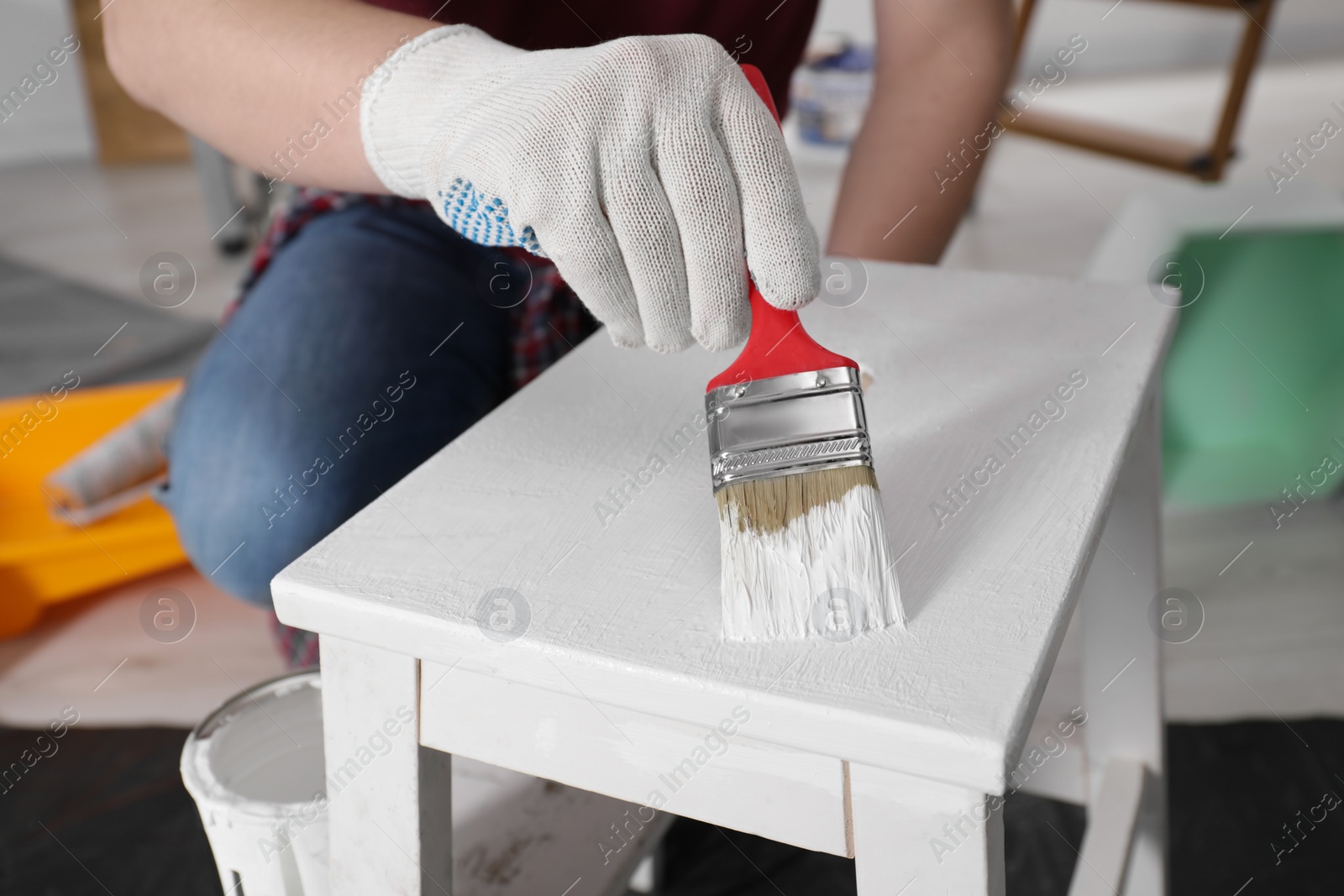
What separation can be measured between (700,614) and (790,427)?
0.26ft

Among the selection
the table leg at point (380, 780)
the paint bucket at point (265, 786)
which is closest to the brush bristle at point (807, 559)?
the table leg at point (380, 780)

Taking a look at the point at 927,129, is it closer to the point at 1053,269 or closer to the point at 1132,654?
the point at 1132,654

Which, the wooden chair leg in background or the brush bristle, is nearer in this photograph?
the brush bristle

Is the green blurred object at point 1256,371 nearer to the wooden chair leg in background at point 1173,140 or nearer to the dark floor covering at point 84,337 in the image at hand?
the wooden chair leg in background at point 1173,140

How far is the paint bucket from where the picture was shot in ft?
1.65

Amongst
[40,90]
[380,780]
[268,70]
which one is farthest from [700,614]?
[40,90]

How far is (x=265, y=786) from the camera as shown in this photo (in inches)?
23.2

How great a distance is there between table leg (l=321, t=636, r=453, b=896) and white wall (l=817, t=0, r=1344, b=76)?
3.00 meters

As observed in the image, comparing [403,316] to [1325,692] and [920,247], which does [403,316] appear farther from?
[1325,692]

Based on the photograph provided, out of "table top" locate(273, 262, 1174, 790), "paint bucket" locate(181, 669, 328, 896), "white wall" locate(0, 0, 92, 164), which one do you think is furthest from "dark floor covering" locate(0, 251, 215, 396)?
"table top" locate(273, 262, 1174, 790)

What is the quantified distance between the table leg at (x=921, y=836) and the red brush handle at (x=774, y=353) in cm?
16

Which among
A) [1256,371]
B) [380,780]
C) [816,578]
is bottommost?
[1256,371]

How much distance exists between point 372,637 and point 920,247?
1.74 ft

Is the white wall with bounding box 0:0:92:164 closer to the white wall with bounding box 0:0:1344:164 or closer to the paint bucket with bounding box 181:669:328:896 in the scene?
the white wall with bounding box 0:0:1344:164
